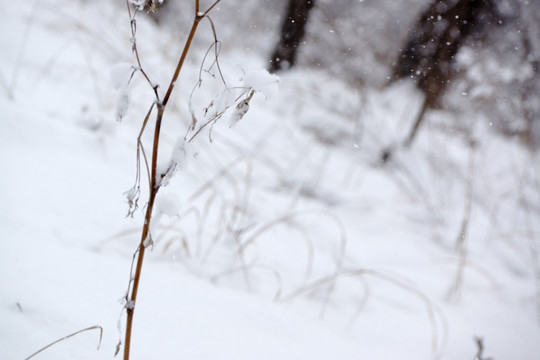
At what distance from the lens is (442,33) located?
1.15 m

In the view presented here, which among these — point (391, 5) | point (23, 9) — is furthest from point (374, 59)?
point (23, 9)

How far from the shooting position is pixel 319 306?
2.79 ft

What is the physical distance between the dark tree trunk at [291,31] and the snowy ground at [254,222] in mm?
111

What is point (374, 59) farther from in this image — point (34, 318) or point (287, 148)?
point (34, 318)

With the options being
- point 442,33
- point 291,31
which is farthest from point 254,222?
point 442,33

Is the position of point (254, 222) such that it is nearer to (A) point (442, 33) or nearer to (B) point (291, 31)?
(B) point (291, 31)

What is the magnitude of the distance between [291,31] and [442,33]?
64 cm

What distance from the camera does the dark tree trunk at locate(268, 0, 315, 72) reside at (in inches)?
34.1

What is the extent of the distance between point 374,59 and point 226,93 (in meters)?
1.55

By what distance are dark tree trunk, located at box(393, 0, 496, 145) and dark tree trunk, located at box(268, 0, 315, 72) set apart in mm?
577

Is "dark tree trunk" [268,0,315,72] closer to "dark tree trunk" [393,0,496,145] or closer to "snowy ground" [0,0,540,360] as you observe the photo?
"snowy ground" [0,0,540,360]

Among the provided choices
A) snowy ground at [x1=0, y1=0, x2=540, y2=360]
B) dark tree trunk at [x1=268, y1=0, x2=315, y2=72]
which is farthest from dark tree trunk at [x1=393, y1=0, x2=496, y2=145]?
dark tree trunk at [x1=268, y1=0, x2=315, y2=72]

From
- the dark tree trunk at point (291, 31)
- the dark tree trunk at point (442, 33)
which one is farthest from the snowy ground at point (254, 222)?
the dark tree trunk at point (442, 33)

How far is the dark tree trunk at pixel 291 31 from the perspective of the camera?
2.85ft
